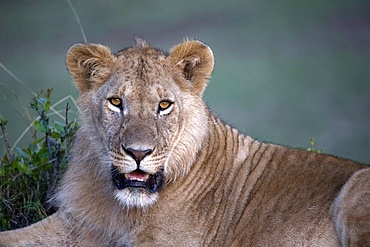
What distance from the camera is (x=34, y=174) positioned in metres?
7.37

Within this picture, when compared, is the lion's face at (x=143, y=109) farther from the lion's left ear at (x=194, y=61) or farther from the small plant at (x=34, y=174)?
the small plant at (x=34, y=174)

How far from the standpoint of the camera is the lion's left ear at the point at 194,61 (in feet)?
20.3

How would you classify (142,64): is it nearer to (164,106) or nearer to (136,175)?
(164,106)

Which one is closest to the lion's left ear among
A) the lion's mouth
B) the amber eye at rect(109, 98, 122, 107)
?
the amber eye at rect(109, 98, 122, 107)

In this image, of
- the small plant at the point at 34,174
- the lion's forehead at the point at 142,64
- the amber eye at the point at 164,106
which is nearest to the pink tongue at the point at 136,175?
the amber eye at the point at 164,106

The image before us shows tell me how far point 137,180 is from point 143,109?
426 mm

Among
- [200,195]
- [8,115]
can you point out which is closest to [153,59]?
[200,195]

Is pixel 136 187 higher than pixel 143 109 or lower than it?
lower

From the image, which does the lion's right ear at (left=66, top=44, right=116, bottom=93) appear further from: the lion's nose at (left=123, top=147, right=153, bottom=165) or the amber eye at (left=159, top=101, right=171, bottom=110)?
the lion's nose at (left=123, top=147, right=153, bottom=165)

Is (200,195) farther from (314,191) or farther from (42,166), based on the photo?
(42,166)

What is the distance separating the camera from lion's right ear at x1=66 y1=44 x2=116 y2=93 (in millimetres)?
6148

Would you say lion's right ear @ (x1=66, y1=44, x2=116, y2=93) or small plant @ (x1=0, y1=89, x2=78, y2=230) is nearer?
lion's right ear @ (x1=66, y1=44, x2=116, y2=93)

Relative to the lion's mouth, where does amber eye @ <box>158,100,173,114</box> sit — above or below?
above

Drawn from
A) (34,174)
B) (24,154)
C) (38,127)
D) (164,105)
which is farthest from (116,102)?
(24,154)
